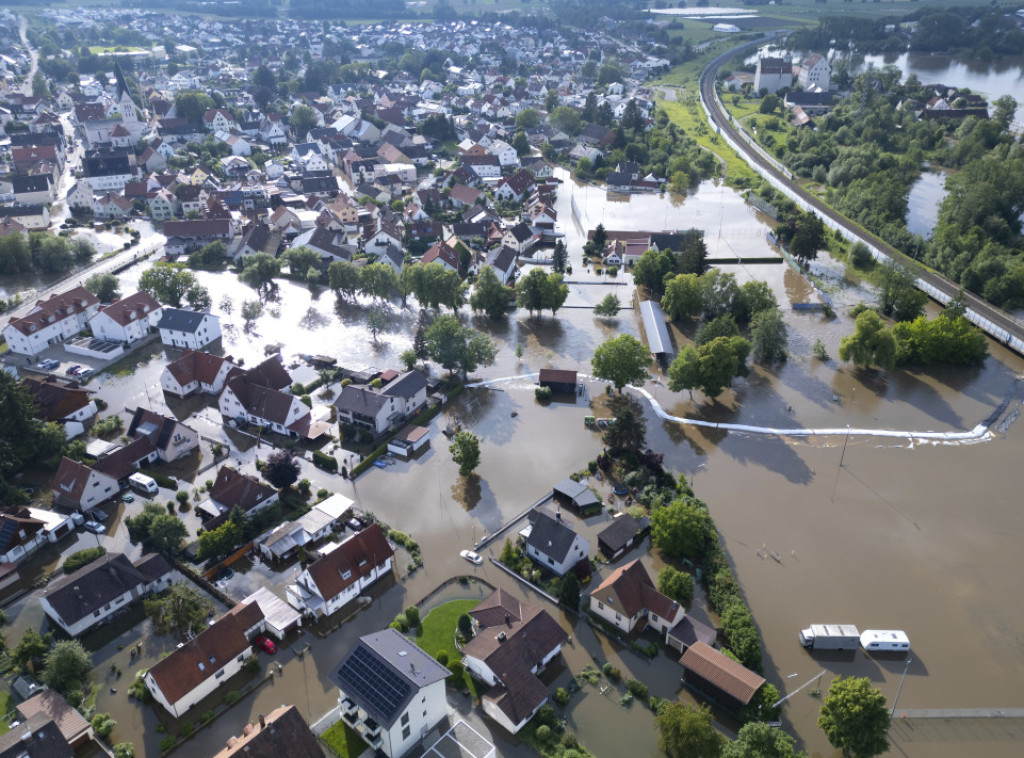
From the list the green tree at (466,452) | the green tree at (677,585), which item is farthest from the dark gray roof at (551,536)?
the green tree at (466,452)

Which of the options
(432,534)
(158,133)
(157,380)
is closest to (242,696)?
(432,534)

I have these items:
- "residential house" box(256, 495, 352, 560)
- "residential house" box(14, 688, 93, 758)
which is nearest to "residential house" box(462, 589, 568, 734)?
"residential house" box(256, 495, 352, 560)

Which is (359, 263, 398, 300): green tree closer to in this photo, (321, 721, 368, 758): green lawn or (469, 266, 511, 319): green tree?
(469, 266, 511, 319): green tree

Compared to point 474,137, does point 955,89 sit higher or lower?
higher

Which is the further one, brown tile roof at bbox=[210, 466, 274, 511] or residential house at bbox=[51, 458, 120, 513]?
residential house at bbox=[51, 458, 120, 513]

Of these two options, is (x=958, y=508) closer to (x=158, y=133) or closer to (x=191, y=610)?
(x=191, y=610)

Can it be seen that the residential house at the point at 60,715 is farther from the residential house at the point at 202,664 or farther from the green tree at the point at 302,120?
the green tree at the point at 302,120

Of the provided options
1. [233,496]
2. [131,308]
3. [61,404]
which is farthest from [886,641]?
[131,308]
